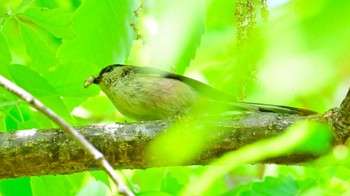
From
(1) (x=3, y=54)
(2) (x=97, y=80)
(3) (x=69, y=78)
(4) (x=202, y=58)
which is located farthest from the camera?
(2) (x=97, y=80)

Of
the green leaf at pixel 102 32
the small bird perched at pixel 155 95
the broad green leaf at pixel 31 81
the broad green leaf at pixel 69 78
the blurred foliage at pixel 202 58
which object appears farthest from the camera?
the small bird perched at pixel 155 95

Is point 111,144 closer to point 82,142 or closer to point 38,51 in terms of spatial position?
point 38,51

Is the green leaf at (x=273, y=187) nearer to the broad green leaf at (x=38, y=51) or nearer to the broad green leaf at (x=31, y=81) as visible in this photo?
the broad green leaf at (x=31, y=81)

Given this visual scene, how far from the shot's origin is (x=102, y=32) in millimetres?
1665

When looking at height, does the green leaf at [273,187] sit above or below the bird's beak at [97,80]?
→ below

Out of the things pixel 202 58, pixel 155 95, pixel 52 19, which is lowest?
pixel 202 58

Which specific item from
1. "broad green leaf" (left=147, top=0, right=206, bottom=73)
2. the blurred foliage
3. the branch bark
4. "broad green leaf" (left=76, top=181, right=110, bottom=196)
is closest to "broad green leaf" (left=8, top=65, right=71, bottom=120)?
the blurred foliage

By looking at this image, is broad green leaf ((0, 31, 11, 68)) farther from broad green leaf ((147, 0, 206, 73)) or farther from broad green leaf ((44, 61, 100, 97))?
broad green leaf ((147, 0, 206, 73))

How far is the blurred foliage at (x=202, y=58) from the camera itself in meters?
0.49

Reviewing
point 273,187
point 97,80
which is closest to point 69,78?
point 97,80

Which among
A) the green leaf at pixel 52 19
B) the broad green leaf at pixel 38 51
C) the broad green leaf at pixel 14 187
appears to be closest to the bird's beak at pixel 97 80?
the broad green leaf at pixel 38 51

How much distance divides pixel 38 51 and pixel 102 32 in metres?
0.79

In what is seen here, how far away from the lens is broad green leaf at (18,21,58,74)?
2.28 m

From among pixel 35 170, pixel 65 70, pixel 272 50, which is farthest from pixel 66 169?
pixel 272 50
